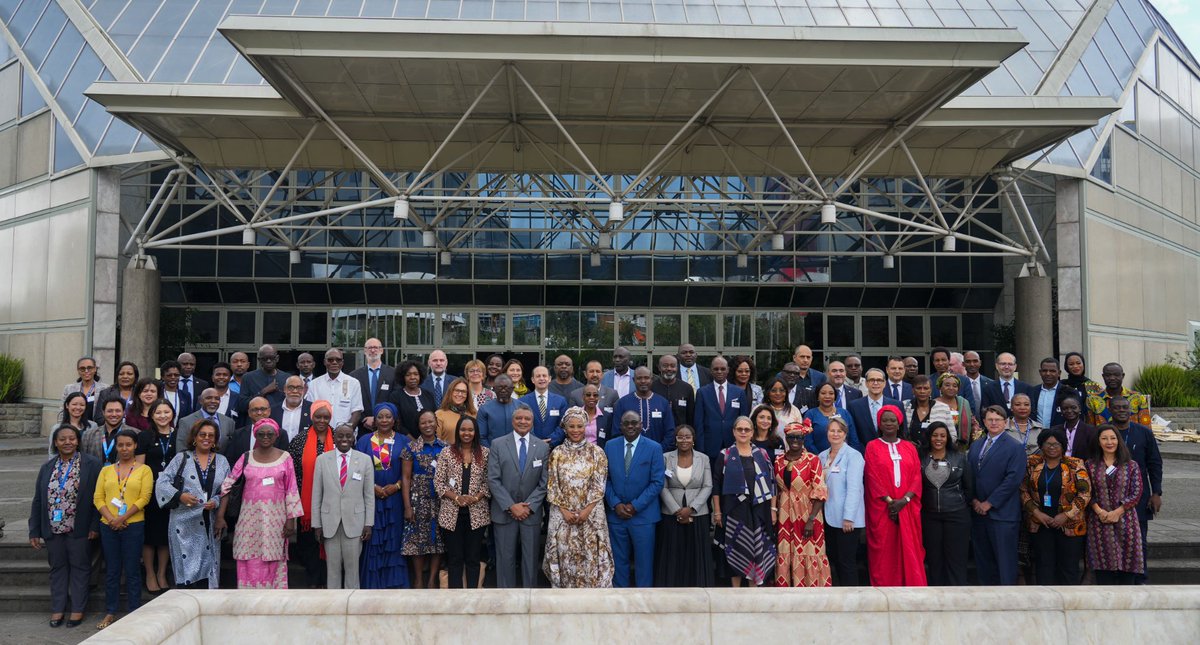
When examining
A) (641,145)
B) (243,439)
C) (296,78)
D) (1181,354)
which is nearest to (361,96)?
(296,78)

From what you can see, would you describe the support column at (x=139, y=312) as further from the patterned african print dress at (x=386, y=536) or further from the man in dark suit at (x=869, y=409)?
the man in dark suit at (x=869, y=409)

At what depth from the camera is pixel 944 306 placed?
25.9 meters

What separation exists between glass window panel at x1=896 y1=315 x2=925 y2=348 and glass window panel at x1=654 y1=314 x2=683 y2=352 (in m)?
7.09

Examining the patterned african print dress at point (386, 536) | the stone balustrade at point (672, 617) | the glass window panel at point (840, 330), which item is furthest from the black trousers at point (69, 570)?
the glass window panel at point (840, 330)

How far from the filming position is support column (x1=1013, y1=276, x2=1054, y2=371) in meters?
18.5

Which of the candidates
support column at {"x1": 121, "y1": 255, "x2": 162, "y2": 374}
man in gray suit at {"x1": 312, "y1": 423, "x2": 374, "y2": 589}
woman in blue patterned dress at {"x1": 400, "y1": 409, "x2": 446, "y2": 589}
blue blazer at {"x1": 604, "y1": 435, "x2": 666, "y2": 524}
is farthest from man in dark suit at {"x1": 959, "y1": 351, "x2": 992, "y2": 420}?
support column at {"x1": 121, "y1": 255, "x2": 162, "y2": 374}

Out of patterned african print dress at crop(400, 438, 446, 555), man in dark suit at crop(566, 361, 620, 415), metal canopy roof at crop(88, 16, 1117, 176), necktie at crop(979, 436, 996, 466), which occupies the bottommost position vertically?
patterned african print dress at crop(400, 438, 446, 555)

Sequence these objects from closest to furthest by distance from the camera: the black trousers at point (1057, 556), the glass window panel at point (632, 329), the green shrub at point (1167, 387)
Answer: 1. the black trousers at point (1057, 556)
2. the green shrub at point (1167, 387)
3. the glass window panel at point (632, 329)

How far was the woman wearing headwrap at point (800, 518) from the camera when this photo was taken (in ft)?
23.0

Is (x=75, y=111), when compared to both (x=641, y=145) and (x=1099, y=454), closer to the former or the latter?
(x=641, y=145)

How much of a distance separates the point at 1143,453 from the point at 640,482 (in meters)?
4.75

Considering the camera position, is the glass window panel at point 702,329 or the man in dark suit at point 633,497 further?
the glass window panel at point 702,329

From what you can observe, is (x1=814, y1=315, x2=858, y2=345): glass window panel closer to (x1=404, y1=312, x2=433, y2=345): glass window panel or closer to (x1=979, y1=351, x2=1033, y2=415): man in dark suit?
(x1=404, y1=312, x2=433, y2=345): glass window panel

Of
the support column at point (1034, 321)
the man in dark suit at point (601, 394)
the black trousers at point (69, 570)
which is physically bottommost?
the black trousers at point (69, 570)
